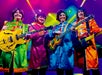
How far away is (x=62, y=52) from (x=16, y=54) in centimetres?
53

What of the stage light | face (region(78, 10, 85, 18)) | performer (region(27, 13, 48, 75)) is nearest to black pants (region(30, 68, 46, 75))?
performer (region(27, 13, 48, 75))

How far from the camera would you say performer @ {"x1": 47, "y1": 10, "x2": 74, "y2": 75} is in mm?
3242

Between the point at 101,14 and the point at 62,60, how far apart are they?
718mm

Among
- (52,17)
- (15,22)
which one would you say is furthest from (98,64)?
(15,22)

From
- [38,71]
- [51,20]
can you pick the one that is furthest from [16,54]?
[51,20]

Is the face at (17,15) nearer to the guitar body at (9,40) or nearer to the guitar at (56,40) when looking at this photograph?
the guitar body at (9,40)

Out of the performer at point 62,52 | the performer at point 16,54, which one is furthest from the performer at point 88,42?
the performer at point 16,54

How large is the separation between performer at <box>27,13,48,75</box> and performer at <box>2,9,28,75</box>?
0.29 feet

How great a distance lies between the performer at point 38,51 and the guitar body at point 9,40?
0.44 feet

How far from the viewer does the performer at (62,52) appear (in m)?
3.24

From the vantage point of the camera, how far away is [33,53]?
3348 mm

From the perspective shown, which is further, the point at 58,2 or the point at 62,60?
the point at 58,2

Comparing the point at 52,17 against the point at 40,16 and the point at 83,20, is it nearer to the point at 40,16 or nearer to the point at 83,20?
the point at 40,16

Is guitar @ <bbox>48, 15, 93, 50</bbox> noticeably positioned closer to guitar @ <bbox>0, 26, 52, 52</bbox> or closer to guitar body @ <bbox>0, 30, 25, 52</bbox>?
guitar @ <bbox>0, 26, 52, 52</bbox>
